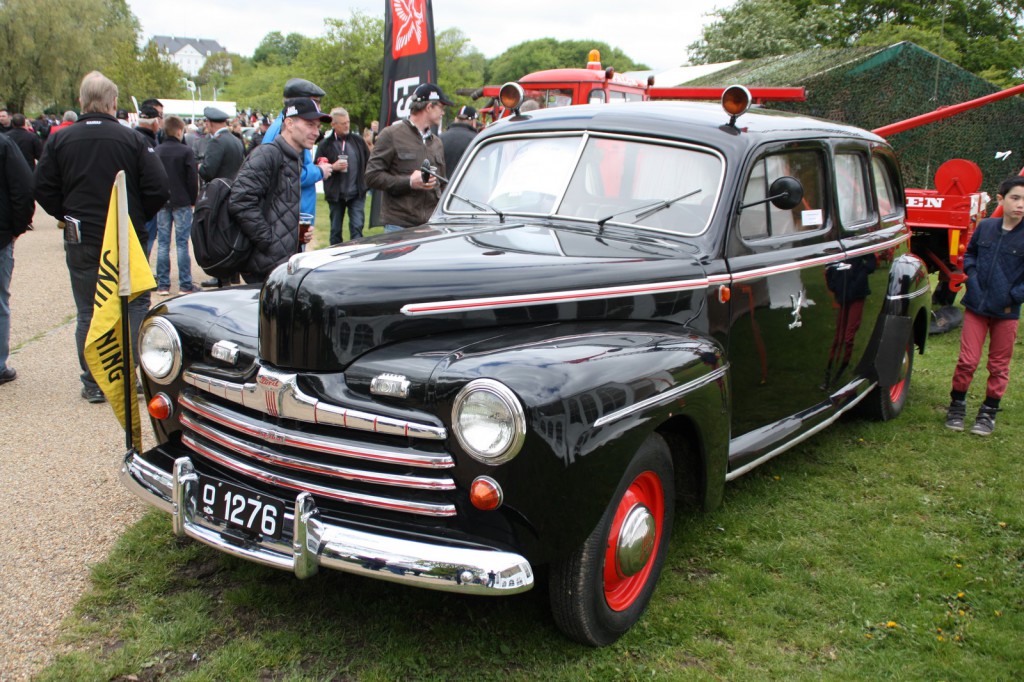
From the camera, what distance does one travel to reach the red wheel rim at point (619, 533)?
296 centimetres

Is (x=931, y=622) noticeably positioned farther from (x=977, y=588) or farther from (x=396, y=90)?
(x=396, y=90)

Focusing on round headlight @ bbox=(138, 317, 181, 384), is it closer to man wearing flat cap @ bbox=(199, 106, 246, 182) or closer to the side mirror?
the side mirror

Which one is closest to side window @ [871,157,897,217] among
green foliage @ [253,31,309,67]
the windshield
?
the windshield

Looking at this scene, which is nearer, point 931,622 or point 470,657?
point 470,657

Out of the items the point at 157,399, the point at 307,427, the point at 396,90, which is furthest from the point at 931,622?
the point at 396,90

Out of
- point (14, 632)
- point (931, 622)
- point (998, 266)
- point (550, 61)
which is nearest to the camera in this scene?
point (14, 632)

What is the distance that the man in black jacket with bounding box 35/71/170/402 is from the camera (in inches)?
208

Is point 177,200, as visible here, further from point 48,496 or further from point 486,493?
point 486,493

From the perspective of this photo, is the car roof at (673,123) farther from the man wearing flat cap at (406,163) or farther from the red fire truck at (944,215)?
the red fire truck at (944,215)

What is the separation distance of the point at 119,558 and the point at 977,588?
3670 mm

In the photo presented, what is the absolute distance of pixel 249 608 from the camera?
3215mm

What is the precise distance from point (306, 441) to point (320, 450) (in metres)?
0.06

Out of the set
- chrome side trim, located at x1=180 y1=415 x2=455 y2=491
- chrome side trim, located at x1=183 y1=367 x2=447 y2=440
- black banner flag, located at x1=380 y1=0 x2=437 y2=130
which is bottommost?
chrome side trim, located at x1=180 y1=415 x2=455 y2=491

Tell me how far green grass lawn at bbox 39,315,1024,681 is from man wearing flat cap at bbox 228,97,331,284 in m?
1.84
